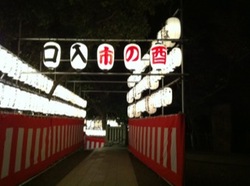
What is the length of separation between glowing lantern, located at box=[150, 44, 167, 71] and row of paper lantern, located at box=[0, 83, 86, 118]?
211 inches

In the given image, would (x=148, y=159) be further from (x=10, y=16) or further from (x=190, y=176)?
(x=10, y=16)

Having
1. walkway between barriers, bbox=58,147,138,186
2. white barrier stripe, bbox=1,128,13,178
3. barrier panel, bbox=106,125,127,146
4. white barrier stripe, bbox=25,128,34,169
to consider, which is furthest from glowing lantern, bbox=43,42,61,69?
barrier panel, bbox=106,125,127,146

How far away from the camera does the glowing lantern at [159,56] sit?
13773 millimetres

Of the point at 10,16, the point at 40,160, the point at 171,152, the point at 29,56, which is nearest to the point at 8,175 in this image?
the point at 40,160

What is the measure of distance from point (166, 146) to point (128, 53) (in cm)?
581

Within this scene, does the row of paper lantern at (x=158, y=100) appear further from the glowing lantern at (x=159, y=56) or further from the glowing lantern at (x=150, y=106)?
the glowing lantern at (x=159, y=56)

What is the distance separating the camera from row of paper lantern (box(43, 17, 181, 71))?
528 inches

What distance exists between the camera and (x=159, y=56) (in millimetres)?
13797

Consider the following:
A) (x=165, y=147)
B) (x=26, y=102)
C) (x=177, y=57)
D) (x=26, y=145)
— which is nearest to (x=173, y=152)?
(x=165, y=147)

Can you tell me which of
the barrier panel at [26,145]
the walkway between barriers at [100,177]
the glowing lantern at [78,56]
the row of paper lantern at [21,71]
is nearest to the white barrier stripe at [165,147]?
the walkway between barriers at [100,177]

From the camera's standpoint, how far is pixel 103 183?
11.4 metres

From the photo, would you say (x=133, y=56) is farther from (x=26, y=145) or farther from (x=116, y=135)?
(x=116, y=135)

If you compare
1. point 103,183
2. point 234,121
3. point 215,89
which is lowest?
A: point 103,183

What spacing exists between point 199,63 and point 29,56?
1322 cm
